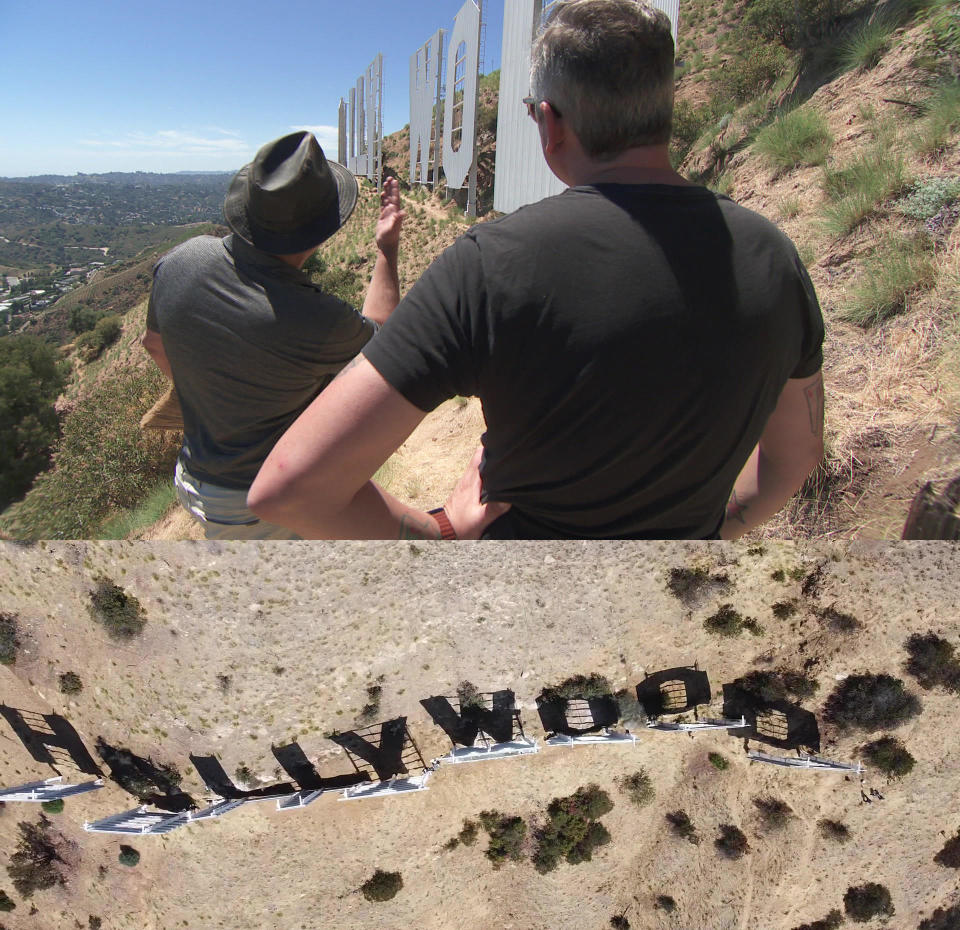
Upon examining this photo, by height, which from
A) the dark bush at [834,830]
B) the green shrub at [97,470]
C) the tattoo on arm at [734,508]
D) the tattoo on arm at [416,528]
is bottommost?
the dark bush at [834,830]

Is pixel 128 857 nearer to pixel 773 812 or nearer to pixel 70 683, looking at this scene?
pixel 70 683

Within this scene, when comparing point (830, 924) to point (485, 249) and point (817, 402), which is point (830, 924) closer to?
point (817, 402)

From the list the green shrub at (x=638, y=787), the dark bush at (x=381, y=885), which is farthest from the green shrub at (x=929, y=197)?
the dark bush at (x=381, y=885)

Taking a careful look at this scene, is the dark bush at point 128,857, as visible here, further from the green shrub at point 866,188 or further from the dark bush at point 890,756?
the green shrub at point 866,188

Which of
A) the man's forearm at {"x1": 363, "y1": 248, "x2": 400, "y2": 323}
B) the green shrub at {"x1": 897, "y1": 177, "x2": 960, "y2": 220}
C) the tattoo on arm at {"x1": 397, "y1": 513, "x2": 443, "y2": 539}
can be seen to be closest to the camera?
the tattoo on arm at {"x1": 397, "y1": 513, "x2": 443, "y2": 539}

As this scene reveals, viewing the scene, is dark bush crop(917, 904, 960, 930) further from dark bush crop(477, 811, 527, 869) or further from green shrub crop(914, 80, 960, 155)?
green shrub crop(914, 80, 960, 155)

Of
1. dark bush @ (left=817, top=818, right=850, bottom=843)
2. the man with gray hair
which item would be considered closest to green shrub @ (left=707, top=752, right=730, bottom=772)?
dark bush @ (left=817, top=818, right=850, bottom=843)

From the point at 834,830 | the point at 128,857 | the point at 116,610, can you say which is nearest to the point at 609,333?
the point at 116,610
